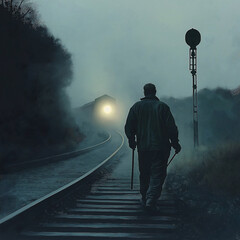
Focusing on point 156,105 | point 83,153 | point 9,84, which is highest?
point 9,84

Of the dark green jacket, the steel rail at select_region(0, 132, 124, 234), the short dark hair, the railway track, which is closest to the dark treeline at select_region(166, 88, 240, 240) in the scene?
the railway track

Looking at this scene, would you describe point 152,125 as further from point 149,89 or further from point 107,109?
point 107,109

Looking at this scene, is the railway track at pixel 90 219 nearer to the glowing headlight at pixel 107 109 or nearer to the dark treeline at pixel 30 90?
the dark treeline at pixel 30 90

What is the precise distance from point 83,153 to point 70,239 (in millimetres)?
15264

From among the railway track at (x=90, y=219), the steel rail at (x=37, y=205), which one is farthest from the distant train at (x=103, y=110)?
the railway track at (x=90, y=219)

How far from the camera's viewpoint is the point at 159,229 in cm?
439

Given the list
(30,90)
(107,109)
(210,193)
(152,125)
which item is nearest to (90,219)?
(152,125)

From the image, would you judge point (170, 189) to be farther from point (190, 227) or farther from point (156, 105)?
point (190, 227)

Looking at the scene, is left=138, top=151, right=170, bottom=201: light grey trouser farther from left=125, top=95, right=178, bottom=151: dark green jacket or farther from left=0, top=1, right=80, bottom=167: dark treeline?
left=0, top=1, right=80, bottom=167: dark treeline

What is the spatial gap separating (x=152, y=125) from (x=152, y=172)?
668mm

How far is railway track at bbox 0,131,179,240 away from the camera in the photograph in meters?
4.14

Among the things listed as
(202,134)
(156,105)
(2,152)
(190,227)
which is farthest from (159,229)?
(202,134)

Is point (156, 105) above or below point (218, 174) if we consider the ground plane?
above

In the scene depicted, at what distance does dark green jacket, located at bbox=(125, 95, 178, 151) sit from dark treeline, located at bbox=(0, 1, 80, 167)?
32.2 feet
